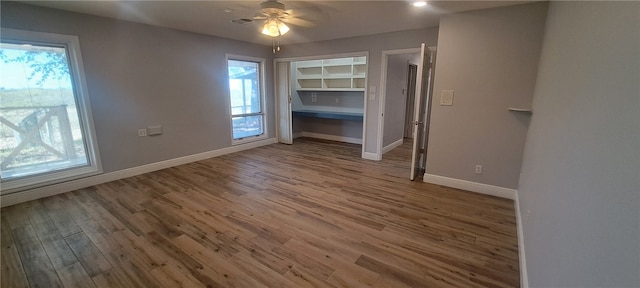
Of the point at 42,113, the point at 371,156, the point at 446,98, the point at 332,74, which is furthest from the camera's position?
the point at 332,74

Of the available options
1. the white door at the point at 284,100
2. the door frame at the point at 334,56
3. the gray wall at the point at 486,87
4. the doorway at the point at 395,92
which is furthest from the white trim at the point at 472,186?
the white door at the point at 284,100

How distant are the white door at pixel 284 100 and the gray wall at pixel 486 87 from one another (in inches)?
133

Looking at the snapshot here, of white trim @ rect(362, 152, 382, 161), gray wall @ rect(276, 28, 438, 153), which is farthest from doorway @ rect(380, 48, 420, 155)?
white trim @ rect(362, 152, 382, 161)

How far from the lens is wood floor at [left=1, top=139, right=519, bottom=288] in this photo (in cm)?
185

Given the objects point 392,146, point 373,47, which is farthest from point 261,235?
point 392,146

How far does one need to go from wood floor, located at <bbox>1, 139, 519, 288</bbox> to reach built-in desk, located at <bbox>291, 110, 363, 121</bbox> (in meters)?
2.31

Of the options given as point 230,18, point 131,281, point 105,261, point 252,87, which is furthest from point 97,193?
point 252,87

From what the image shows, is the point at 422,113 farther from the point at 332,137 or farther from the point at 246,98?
the point at 246,98

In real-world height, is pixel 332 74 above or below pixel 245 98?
above

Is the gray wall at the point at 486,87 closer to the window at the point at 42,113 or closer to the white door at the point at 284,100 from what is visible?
the white door at the point at 284,100

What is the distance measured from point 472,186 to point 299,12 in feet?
10.3

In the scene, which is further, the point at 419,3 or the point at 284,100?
the point at 284,100

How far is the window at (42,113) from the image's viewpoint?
9.68ft

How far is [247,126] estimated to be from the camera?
5.80 metres
